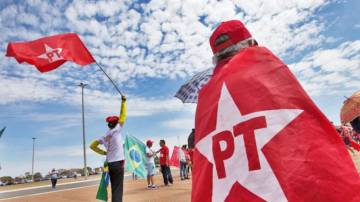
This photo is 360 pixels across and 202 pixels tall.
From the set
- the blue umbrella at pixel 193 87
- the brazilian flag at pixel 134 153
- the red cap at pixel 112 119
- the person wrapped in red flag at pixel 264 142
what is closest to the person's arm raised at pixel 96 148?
the red cap at pixel 112 119

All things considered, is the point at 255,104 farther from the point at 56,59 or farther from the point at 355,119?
the point at 56,59

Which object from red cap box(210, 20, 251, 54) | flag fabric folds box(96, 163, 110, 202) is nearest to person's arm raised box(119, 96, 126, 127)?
flag fabric folds box(96, 163, 110, 202)

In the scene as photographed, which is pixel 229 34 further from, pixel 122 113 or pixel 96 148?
pixel 96 148

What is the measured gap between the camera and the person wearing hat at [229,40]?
2.04m

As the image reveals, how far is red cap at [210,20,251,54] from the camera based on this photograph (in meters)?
2.04

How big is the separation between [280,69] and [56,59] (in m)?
5.79

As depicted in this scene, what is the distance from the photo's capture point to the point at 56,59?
267 inches

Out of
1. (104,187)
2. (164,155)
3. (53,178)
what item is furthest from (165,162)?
(53,178)

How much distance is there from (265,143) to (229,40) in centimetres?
73

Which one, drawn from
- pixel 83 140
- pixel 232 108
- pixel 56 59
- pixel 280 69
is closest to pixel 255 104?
pixel 232 108

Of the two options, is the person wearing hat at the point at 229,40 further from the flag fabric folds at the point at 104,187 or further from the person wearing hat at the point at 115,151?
the flag fabric folds at the point at 104,187

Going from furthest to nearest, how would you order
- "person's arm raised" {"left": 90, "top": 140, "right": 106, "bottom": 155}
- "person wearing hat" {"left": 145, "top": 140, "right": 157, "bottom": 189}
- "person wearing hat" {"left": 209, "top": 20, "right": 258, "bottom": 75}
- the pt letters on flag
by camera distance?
"person wearing hat" {"left": 145, "top": 140, "right": 157, "bottom": 189} < "person's arm raised" {"left": 90, "top": 140, "right": 106, "bottom": 155} < "person wearing hat" {"left": 209, "top": 20, "right": 258, "bottom": 75} < the pt letters on flag

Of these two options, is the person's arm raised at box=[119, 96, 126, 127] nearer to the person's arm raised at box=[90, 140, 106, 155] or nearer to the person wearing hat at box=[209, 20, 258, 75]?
the person's arm raised at box=[90, 140, 106, 155]

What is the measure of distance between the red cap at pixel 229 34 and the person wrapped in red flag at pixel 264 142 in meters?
0.15
